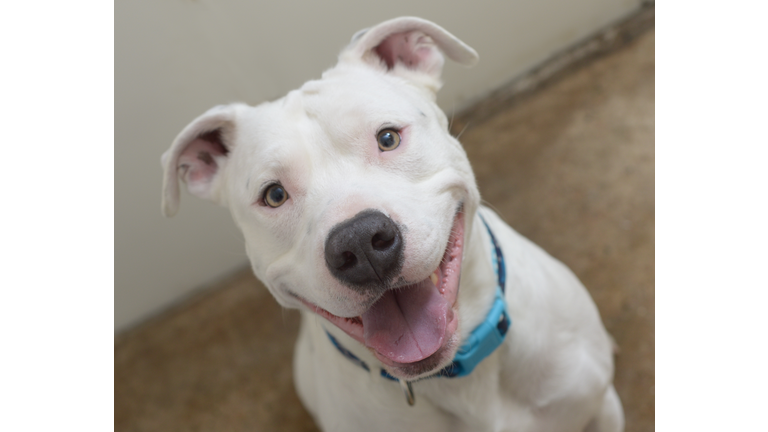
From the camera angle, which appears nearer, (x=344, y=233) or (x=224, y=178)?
(x=344, y=233)

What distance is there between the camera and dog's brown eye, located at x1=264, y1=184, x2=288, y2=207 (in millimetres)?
1470

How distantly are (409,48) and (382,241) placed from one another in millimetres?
848

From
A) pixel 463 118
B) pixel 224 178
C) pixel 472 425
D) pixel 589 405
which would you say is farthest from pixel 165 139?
pixel 589 405

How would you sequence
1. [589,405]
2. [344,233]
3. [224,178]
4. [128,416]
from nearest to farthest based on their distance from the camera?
[344,233] → [224,178] → [589,405] → [128,416]

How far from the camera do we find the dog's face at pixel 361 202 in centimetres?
126

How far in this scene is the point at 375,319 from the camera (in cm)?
142

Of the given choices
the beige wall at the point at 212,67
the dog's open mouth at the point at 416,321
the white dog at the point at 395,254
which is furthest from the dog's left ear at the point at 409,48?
the beige wall at the point at 212,67

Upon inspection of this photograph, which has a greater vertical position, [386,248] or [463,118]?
[386,248]

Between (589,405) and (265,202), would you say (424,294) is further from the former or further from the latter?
(589,405)

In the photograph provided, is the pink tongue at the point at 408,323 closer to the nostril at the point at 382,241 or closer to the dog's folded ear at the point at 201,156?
the nostril at the point at 382,241

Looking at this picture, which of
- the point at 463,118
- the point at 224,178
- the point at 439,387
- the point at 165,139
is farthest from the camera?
the point at 463,118

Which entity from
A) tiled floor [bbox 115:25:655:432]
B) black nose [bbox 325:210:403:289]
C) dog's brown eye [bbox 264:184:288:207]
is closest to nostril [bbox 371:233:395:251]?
black nose [bbox 325:210:403:289]

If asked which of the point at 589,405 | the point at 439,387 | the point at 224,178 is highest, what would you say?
the point at 224,178

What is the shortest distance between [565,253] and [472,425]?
1594 mm
